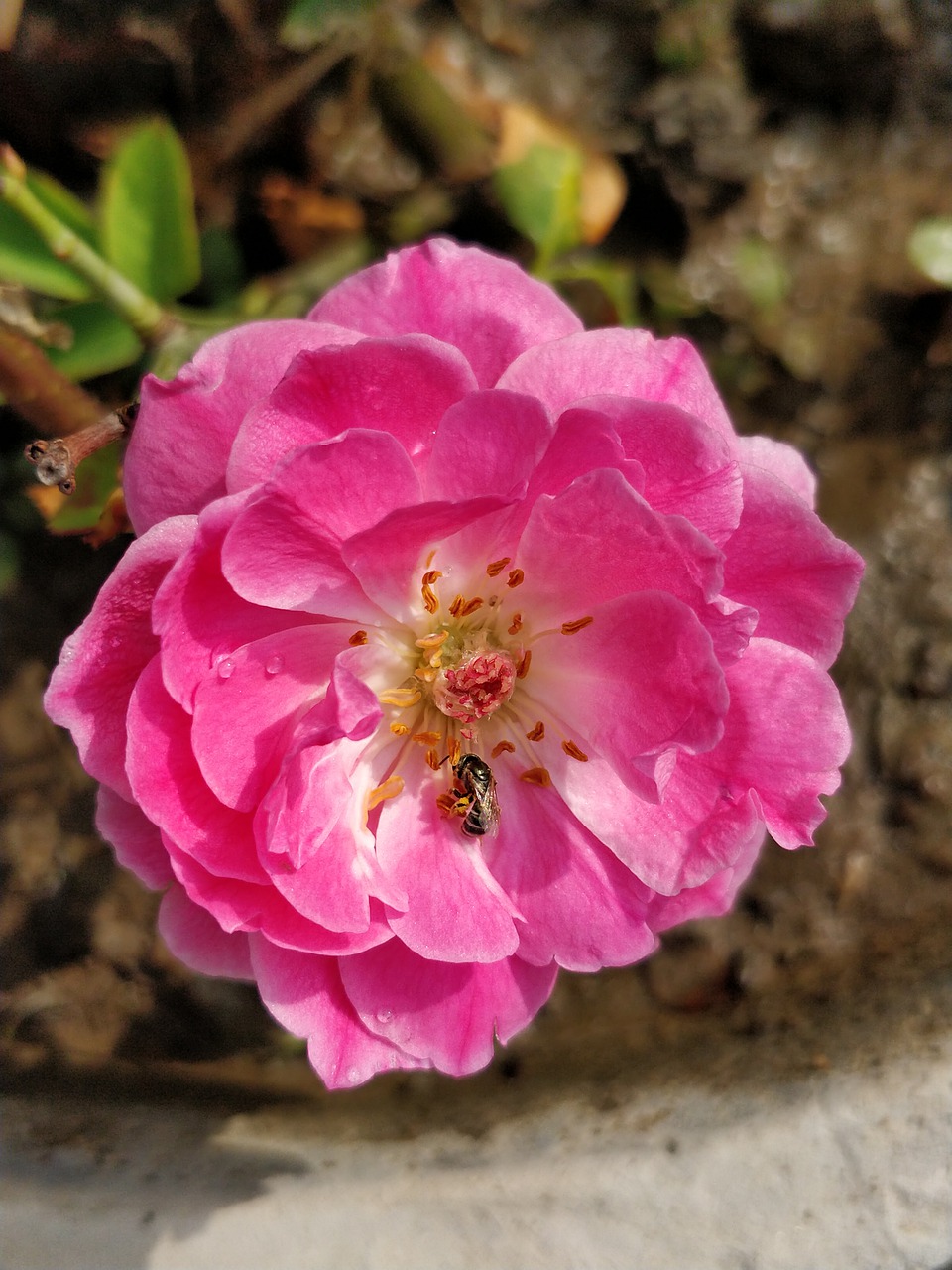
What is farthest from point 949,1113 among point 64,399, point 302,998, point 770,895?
point 64,399

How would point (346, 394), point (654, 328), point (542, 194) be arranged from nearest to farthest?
point (346, 394)
point (542, 194)
point (654, 328)

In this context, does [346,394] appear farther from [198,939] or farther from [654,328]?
[654,328]

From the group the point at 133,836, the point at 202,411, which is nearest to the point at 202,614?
the point at 202,411

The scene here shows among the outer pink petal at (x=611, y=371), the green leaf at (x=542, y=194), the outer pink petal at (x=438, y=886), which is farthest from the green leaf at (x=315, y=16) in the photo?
the outer pink petal at (x=438, y=886)

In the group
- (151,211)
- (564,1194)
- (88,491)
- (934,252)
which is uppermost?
(151,211)

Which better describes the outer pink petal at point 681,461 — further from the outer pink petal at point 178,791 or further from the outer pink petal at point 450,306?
the outer pink petal at point 178,791

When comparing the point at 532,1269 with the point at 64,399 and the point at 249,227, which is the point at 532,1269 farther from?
the point at 249,227

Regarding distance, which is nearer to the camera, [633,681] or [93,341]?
[633,681]
